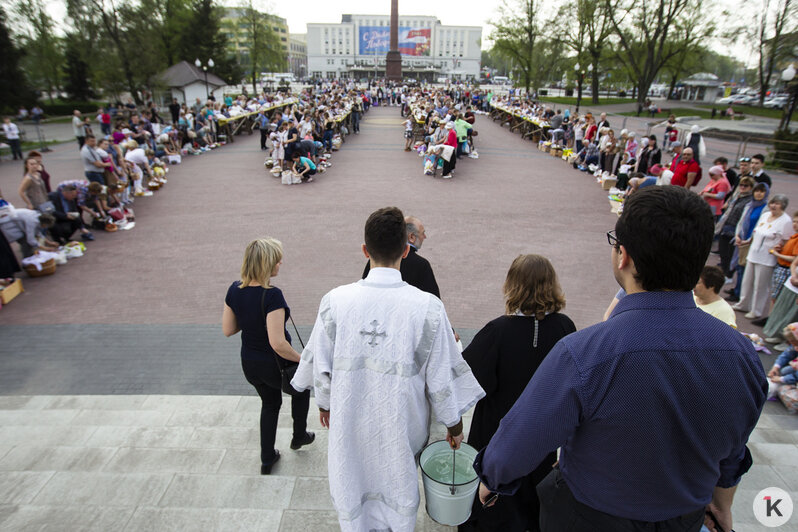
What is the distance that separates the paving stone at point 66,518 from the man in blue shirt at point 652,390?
265 centimetres

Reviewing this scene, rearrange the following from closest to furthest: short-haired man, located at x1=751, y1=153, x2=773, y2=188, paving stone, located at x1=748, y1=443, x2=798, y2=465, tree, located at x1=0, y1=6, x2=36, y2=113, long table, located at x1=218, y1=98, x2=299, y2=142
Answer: paving stone, located at x1=748, y1=443, x2=798, y2=465 → short-haired man, located at x1=751, y1=153, x2=773, y2=188 → long table, located at x1=218, y1=98, x2=299, y2=142 → tree, located at x1=0, y1=6, x2=36, y2=113

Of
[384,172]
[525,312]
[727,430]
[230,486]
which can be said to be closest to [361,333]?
[525,312]

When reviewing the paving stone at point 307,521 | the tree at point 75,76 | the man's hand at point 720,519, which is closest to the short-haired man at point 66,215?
the paving stone at point 307,521

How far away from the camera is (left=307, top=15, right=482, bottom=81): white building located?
11725 cm

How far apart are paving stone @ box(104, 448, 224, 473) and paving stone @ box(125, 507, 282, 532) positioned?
41 centimetres

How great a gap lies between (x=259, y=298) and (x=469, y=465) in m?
1.58

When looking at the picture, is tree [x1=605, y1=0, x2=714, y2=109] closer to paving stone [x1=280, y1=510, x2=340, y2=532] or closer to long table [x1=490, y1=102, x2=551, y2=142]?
long table [x1=490, y1=102, x2=551, y2=142]

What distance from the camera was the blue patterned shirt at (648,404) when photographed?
1.19 meters

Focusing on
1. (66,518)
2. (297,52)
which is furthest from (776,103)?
(297,52)

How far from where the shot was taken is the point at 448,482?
2.33m

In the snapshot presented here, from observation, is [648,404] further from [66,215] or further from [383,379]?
[66,215]

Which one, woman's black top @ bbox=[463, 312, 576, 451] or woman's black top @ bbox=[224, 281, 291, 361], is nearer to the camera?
woman's black top @ bbox=[463, 312, 576, 451]

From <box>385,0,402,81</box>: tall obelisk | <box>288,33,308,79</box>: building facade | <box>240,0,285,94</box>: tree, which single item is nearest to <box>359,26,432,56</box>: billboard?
<box>288,33,308,79</box>: building facade

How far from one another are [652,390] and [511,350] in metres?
1.13
